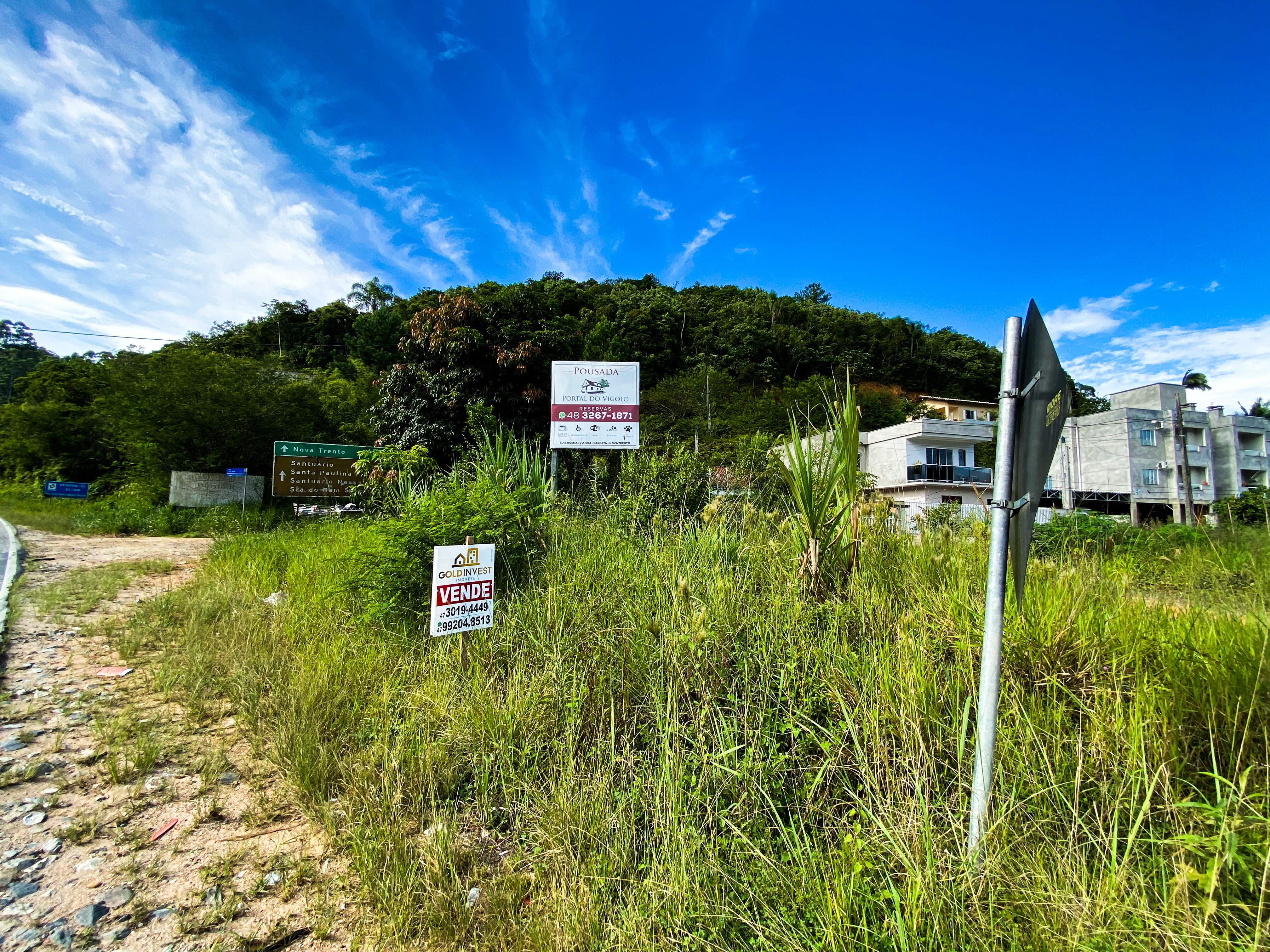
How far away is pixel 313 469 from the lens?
48.0 feet

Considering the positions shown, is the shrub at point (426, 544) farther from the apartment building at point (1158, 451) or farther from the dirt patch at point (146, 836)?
the apartment building at point (1158, 451)

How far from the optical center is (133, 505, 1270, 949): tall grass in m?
1.46

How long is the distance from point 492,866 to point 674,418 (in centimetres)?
3400

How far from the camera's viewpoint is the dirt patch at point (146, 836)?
72.9 inches

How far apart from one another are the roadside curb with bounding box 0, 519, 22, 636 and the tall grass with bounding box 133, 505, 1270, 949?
14.0 ft

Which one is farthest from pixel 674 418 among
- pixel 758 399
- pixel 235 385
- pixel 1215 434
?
pixel 1215 434

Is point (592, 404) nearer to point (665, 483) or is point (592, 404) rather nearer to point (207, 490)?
point (665, 483)

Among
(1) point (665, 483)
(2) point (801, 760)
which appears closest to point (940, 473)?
(1) point (665, 483)

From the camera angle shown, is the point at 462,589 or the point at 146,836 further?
the point at 462,589

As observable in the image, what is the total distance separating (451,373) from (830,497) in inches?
423

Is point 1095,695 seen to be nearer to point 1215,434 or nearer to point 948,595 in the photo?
point 948,595

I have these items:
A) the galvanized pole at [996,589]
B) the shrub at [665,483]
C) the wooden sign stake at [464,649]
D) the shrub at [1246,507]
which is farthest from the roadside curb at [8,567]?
the shrub at [1246,507]

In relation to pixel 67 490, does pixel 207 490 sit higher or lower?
lower

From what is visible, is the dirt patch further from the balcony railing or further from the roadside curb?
the balcony railing
